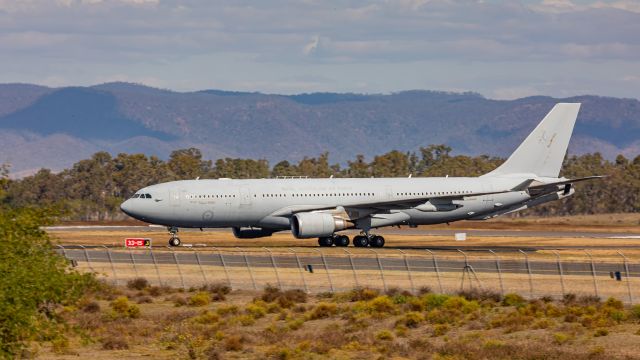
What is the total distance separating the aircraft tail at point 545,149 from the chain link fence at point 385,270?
12.3 meters

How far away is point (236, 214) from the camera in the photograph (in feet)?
224

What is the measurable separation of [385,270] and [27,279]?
28.2 m

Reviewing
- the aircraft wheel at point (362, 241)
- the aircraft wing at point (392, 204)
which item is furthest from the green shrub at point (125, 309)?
the aircraft wheel at point (362, 241)

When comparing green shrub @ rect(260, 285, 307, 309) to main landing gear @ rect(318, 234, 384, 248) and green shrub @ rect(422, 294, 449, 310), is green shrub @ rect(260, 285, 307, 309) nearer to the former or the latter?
green shrub @ rect(422, 294, 449, 310)

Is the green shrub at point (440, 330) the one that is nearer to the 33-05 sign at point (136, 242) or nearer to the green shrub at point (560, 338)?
the green shrub at point (560, 338)

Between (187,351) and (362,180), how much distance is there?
129 ft

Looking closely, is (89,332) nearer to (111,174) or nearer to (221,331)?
(221,331)

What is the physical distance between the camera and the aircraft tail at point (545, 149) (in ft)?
251

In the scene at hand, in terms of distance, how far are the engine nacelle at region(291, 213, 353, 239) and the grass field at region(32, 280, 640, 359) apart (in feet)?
68.5

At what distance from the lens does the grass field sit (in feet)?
109

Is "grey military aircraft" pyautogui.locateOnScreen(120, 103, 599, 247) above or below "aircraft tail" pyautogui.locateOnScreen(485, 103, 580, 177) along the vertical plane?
below

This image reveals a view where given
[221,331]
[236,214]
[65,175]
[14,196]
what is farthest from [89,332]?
[65,175]

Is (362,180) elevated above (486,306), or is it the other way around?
(362,180)

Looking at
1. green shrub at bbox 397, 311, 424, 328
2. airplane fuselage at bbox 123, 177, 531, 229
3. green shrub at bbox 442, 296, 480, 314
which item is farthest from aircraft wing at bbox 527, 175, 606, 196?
green shrub at bbox 397, 311, 424, 328
